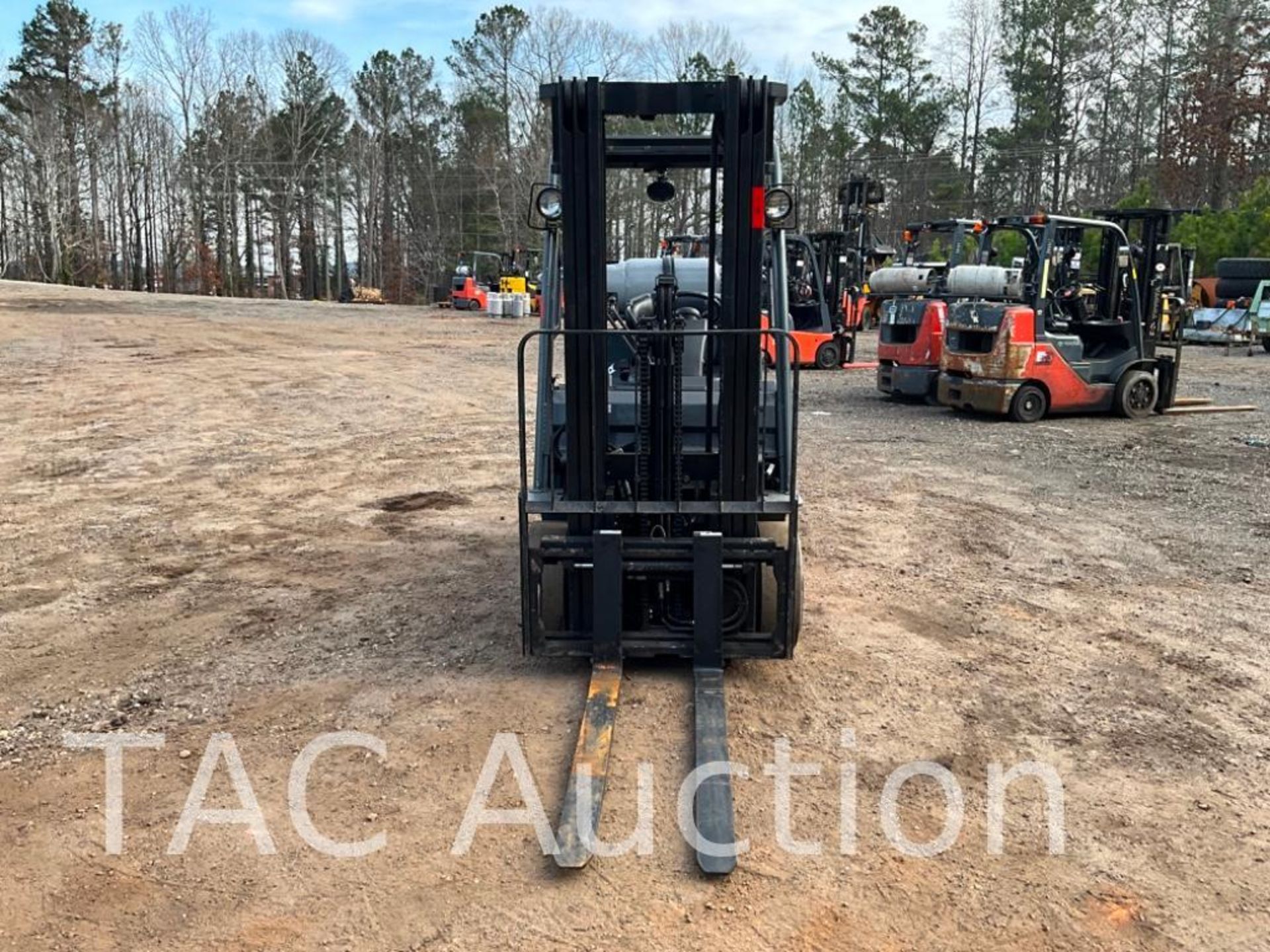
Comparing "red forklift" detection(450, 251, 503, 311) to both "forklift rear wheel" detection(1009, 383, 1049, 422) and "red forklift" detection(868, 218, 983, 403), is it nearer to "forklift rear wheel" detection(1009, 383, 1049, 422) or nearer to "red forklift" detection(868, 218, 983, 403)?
"red forklift" detection(868, 218, 983, 403)

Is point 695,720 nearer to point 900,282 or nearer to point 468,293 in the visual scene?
point 900,282

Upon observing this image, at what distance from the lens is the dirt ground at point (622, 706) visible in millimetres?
3223

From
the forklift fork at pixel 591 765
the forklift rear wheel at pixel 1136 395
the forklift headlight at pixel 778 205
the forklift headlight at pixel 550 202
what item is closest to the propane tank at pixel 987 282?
the forklift rear wheel at pixel 1136 395

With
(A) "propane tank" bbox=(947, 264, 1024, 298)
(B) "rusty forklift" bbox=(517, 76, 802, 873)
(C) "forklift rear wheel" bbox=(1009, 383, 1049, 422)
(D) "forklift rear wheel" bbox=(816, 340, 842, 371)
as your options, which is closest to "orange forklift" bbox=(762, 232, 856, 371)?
(D) "forklift rear wheel" bbox=(816, 340, 842, 371)

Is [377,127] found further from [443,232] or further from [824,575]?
[824,575]

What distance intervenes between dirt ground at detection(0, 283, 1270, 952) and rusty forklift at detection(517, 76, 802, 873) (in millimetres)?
263

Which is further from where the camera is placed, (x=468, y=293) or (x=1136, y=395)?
(x=468, y=293)

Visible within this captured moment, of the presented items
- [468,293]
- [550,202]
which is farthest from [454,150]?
[550,202]

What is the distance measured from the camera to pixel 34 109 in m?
53.8

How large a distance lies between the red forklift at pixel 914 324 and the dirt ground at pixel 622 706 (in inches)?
185

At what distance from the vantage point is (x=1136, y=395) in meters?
14.1

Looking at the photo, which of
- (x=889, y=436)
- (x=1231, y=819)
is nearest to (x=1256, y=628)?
(x=1231, y=819)

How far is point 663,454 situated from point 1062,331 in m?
10.6

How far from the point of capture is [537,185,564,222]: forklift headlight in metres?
4.77
